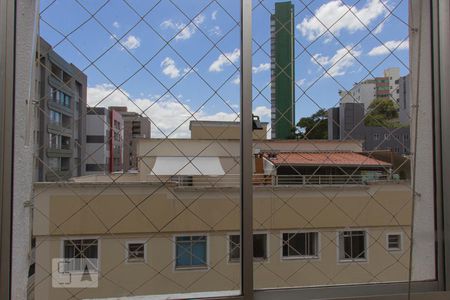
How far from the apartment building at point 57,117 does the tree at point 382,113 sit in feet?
3.61

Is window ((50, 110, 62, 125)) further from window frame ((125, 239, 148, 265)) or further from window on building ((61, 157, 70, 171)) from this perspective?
window frame ((125, 239, 148, 265))

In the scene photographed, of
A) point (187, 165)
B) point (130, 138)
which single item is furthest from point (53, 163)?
point (187, 165)

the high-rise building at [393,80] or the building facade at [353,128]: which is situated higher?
the high-rise building at [393,80]

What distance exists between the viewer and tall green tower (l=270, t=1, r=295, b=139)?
1.11 meters

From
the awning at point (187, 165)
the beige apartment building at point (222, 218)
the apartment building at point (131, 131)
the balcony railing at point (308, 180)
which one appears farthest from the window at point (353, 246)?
the apartment building at point (131, 131)

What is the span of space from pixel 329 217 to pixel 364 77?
617 millimetres

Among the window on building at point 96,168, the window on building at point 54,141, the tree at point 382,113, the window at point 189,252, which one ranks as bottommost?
the window at point 189,252

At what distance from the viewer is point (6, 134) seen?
23.9 inches

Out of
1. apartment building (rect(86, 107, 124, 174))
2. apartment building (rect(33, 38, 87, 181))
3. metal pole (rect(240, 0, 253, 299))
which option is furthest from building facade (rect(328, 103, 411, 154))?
apartment building (rect(33, 38, 87, 181))

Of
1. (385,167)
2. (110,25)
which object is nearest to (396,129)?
(385,167)

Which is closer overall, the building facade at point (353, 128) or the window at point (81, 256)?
the window at point (81, 256)

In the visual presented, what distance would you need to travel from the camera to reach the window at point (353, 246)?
1.22 meters

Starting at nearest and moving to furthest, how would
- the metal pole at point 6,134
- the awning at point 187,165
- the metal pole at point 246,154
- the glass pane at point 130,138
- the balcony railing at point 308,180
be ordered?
the metal pole at point 6,134
the metal pole at point 246,154
the glass pane at point 130,138
the balcony railing at point 308,180
the awning at point 187,165

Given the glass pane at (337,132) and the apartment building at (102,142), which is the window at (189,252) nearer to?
the glass pane at (337,132)
